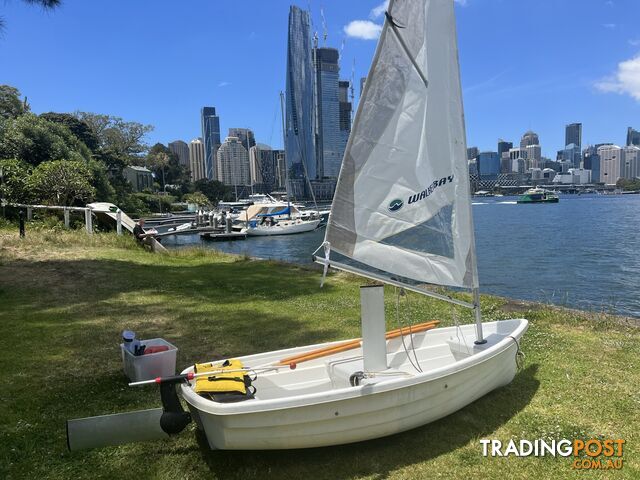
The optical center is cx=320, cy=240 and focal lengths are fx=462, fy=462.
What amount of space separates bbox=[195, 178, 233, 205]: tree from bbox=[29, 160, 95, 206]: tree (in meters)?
67.8

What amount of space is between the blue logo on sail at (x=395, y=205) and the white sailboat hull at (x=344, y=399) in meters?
1.45

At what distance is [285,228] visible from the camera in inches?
1780

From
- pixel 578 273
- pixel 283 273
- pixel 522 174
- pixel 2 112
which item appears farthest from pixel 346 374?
pixel 522 174

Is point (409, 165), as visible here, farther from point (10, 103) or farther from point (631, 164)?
point (631, 164)

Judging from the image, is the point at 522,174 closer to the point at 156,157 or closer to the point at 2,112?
the point at 156,157

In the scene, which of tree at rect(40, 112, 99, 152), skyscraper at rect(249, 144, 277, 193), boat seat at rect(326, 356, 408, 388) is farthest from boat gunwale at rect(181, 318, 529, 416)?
skyscraper at rect(249, 144, 277, 193)

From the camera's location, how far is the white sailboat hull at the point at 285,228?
4469 centimetres

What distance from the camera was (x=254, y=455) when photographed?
3.71m

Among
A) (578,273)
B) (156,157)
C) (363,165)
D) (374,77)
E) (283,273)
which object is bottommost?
(578,273)

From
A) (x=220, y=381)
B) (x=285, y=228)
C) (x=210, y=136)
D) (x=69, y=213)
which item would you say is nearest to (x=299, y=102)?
(x=285, y=228)

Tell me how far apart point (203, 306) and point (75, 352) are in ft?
9.60

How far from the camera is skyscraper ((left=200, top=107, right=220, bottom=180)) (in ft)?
463

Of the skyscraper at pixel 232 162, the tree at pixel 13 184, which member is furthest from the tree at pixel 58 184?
the skyscraper at pixel 232 162

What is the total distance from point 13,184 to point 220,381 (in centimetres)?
2364
